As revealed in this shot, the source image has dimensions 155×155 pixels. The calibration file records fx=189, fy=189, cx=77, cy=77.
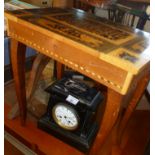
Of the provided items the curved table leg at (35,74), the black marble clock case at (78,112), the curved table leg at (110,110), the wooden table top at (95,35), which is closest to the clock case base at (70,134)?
the black marble clock case at (78,112)

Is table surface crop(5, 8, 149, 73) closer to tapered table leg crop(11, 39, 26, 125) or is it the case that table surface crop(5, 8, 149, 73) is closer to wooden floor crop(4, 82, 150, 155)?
tapered table leg crop(11, 39, 26, 125)

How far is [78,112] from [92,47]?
47 centimetres

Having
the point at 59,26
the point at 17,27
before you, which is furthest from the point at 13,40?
the point at 59,26

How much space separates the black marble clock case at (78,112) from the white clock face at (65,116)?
20 mm

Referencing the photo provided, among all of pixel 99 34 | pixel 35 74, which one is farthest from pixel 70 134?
pixel 99 34

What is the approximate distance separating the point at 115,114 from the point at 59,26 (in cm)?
38

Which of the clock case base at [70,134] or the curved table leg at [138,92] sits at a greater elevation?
the curved table leg at [138,92]

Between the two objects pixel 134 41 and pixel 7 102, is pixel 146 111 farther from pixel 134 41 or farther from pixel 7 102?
pixel 7 102

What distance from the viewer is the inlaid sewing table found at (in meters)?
0.56

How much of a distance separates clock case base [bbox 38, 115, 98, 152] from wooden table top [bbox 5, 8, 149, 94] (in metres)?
0.54

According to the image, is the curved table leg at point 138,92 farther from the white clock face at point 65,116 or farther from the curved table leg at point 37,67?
the curved table leg at point 37,67

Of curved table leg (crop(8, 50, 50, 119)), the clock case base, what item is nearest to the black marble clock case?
the clock case base

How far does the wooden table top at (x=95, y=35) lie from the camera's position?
55 cm

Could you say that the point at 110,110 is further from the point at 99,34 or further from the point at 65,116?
the point at 65,116
